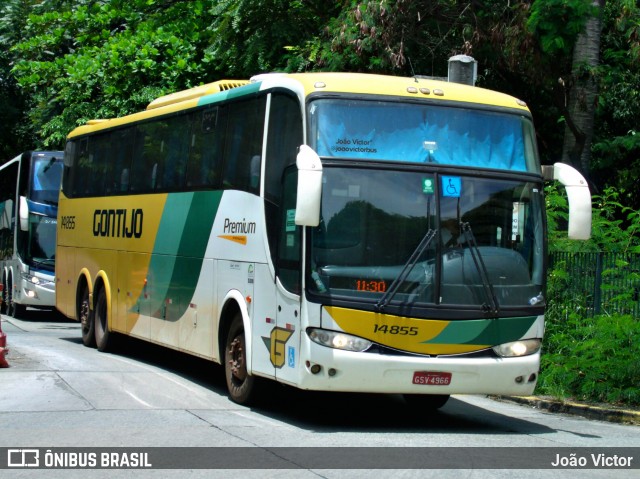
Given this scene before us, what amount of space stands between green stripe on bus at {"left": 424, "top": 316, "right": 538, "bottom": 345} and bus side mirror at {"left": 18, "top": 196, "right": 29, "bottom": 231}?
18.4 meters

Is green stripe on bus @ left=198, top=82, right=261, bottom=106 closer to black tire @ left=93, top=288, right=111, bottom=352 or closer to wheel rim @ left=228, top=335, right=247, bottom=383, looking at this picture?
wheel rim @ left=228, top=335, right=247, bottom=383

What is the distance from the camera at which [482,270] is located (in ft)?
34.5

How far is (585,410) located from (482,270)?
3.21m

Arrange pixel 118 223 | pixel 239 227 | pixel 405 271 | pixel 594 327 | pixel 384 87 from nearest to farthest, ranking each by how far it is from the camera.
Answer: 1. pixel 405 271
2. pixel 384 87
3. pixel 239 227
4. pixel 594 327
5. pixel 118 223

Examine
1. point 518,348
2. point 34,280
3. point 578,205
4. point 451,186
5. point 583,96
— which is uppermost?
point 583,96

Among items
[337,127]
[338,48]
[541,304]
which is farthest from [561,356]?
[338,48]

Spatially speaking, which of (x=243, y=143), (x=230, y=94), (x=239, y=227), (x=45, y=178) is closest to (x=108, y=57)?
(x=45, y=178)

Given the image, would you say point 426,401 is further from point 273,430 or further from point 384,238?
point 384,238

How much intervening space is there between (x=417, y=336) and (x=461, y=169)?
1.76 metres

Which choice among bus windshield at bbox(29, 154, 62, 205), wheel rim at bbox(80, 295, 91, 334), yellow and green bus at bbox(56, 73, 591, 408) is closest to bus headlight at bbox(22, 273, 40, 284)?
bus windshield at bbox(29, 154, 62, 205)

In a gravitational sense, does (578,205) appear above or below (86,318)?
above

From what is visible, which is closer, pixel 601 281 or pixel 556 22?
pixel 601 281

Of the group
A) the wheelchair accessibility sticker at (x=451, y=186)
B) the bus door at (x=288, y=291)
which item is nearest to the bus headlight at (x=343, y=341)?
the bus door at (x=288, y=291)

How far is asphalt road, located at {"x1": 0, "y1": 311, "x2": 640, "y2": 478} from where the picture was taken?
27.7ft
